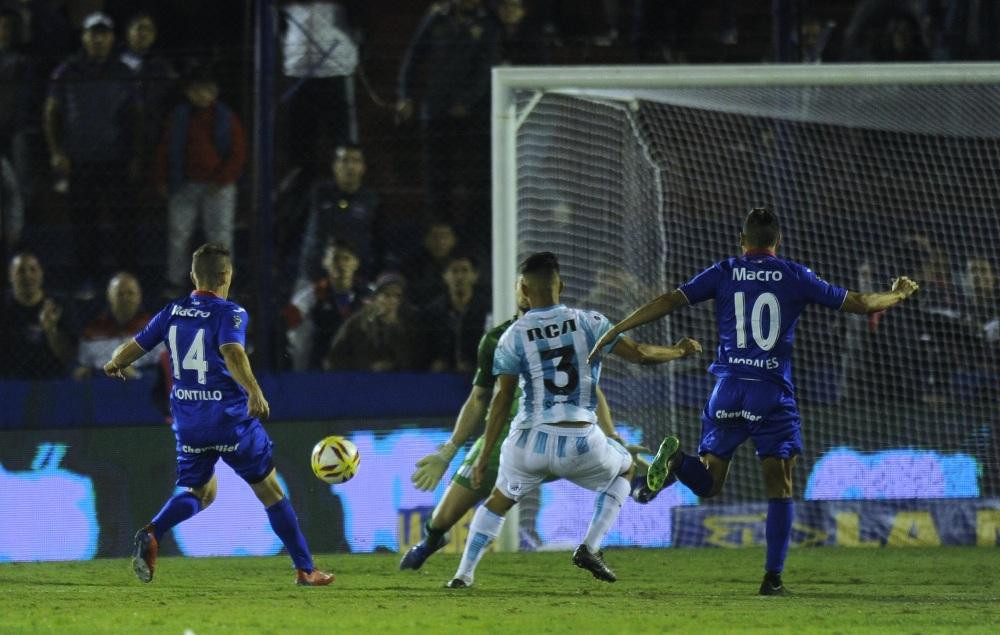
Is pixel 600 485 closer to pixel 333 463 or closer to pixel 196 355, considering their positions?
pixel 333 463

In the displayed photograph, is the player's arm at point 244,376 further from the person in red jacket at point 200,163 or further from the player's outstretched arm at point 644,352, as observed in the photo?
the person in red jacket at point 200,163

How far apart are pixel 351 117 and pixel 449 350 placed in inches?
79.3

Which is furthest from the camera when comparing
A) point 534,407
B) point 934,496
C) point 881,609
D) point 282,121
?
point 282,121

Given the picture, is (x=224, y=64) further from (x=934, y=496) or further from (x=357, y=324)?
(x=934, y=496)

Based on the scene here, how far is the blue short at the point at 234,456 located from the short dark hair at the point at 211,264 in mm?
755

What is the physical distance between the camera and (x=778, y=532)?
7.56 m

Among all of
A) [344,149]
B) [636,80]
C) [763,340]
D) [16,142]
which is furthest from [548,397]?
[16,142]

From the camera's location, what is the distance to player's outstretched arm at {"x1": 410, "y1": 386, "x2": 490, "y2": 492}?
8430 millimetres

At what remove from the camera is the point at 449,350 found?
1105 cm

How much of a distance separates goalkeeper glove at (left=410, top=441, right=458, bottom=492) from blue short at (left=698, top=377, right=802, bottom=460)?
5.18 ft

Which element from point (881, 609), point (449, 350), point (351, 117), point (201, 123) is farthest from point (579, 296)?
point (881, 609)

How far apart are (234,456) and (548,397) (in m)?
1.69

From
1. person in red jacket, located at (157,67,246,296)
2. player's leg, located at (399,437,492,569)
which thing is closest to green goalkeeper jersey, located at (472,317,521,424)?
player's leg, located at (399,437,492,569)

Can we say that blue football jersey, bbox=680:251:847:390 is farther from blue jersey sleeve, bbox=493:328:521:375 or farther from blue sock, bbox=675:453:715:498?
blue jersey sleeve, bbox=493:328:521:375
